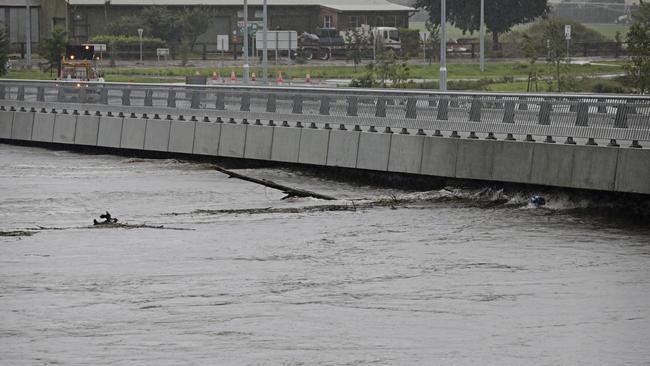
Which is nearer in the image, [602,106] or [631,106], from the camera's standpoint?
[631,106]

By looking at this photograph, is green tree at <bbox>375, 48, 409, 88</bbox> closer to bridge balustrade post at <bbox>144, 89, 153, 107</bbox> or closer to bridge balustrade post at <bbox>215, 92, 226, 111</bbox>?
bridge balustrade post at <bbox>144, 89, 153, 107</bbox>

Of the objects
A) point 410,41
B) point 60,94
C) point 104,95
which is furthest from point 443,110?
point 410,41

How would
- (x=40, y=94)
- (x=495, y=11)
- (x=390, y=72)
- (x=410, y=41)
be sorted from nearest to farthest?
(x=40, y=94) < (x=390, y=72) < (x=410, y=41) < (x=495, y=11)

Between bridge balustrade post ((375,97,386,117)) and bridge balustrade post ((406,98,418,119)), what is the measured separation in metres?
0.67

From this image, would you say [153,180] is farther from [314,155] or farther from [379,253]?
[379,253]

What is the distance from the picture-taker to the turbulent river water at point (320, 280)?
15992mm

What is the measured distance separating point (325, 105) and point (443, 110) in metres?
3.95

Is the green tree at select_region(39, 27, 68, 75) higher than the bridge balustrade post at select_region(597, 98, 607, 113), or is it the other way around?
the bridge balustrade post at select_region(597, 98, 607, 113)

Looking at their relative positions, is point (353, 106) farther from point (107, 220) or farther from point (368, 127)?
point (107, 220)

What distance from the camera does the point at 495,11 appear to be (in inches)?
4156

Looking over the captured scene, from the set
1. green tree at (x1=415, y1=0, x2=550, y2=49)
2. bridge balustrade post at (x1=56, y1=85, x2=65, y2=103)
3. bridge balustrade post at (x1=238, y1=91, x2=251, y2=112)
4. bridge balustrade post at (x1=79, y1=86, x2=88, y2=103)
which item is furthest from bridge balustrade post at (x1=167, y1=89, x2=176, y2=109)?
green tree at (x1=415, y1=0, x2=550, y2=49)

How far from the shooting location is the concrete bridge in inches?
1013

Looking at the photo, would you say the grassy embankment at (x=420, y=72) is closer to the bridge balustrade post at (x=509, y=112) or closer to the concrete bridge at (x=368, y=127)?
the concrete bridge at (x=368, y=127)

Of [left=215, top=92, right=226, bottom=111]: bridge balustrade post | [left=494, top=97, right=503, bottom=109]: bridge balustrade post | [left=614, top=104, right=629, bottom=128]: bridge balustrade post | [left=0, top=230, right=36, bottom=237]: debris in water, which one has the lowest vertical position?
[left=0, top=230, right=36, bottom=237]: debris in water
